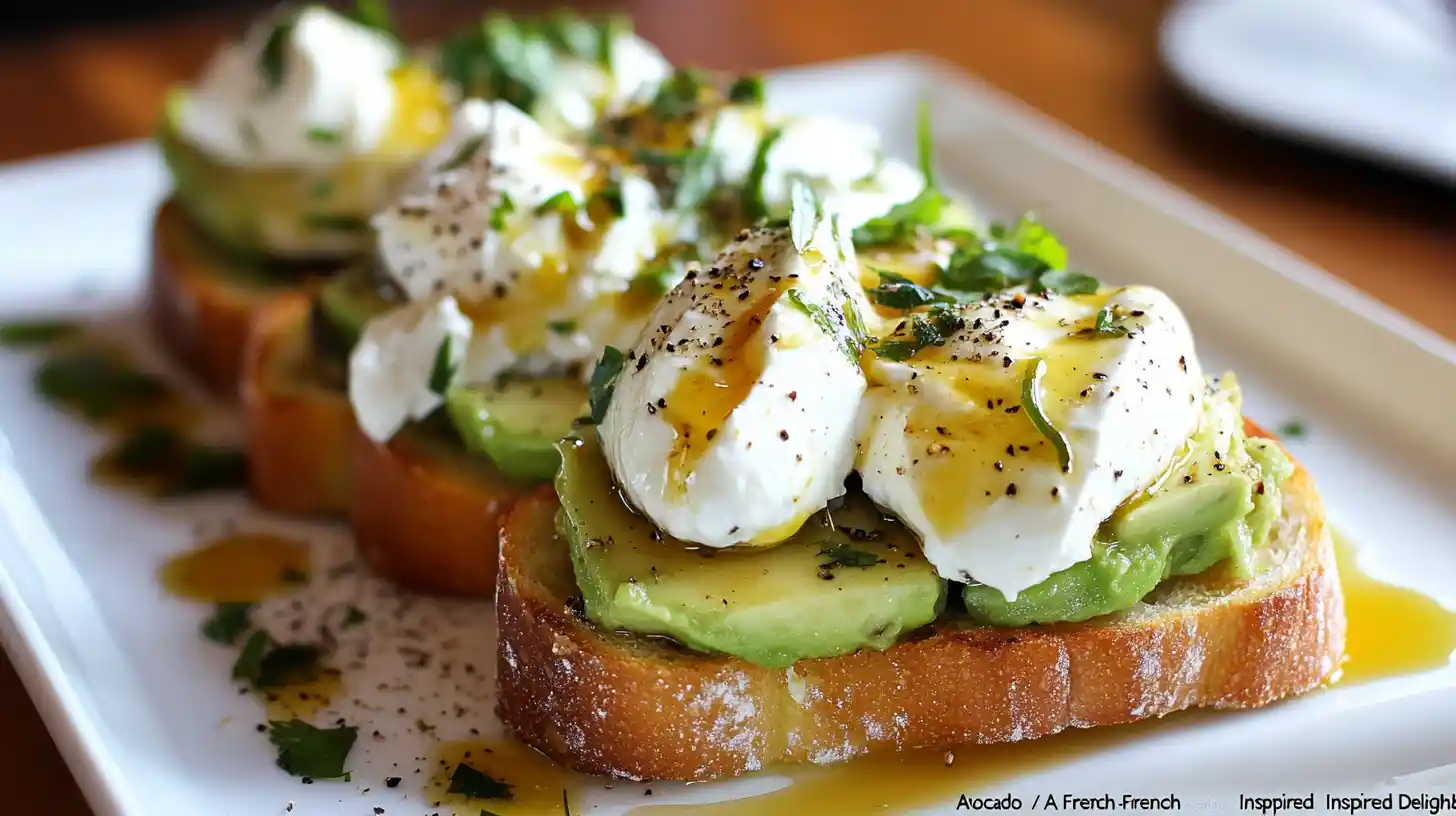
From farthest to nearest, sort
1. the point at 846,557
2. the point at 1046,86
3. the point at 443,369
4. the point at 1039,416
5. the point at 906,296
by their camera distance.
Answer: the point at 1046,86, the point at 443,369, the point at 906,296, the point at 846,557, the point at 1039,416

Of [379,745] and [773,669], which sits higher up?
[773,669]

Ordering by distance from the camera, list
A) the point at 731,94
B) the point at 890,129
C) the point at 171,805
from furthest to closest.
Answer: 1. the point at 890,129
2. the point at 731,94
3. the point at 171,805

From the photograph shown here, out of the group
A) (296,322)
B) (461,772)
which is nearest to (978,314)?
(461,772)

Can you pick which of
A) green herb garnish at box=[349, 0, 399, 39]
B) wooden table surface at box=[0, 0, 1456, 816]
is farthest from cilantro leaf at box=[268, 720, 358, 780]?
wooden table surface at box=[0, 0, 1456, 816]

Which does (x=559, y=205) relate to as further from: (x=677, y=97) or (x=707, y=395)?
(x=707, y=395)

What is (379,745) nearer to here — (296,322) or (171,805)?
(171,805)

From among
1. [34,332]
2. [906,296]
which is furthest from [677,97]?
[34,332]
